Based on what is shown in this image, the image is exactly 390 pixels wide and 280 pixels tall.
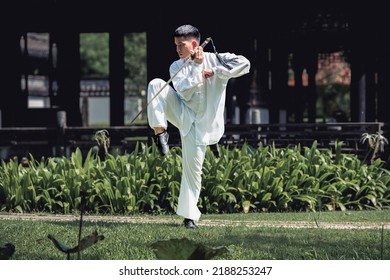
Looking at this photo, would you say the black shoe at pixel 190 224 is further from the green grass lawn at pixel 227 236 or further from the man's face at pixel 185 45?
the man's face at pixel 185 45

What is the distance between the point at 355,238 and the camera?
9.54 metres

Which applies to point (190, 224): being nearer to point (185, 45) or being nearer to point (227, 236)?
point (227, 236)

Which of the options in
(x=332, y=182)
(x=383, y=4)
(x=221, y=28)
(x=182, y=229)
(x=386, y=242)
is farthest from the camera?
(x=221, y=28)

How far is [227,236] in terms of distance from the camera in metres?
9.55

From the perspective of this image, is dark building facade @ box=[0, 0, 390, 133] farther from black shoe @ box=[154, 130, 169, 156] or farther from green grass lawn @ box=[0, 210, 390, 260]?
black shoe @ box=[154, 130, 169, 156]

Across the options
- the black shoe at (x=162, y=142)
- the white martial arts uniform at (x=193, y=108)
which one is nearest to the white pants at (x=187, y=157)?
the white martial arts uniform at (x=193, y=108)

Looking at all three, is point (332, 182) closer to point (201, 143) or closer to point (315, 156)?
point (315, 156)

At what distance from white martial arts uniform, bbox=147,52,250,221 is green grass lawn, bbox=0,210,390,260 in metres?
0.51

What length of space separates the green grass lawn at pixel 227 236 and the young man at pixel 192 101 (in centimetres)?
59

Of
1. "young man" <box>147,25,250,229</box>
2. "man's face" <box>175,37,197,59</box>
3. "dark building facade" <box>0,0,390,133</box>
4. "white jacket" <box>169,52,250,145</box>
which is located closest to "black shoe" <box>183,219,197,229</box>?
"young man" <box>147,25,250,229</box>

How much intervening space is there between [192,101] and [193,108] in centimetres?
7

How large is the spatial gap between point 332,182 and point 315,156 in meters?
0.43

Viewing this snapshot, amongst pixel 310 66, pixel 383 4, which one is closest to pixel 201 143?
pixel 383 4

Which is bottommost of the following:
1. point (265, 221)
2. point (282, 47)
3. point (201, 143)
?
point (265, 221)
